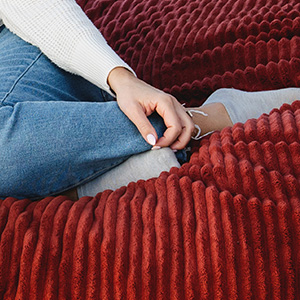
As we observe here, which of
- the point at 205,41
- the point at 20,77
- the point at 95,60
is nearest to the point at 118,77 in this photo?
the point at 95,60

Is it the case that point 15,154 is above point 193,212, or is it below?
above

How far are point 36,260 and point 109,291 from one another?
0.32ft

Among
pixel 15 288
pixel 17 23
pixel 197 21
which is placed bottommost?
pixel 197 21

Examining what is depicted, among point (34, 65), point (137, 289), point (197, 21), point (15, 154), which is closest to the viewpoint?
point (137, 289)

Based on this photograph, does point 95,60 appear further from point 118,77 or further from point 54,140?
point 54,140

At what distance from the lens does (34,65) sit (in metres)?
0.73

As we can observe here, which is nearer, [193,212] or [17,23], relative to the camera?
[193,212]

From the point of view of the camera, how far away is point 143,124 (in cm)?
62

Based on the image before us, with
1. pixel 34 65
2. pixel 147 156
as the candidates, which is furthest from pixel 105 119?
Answer: pixel 34 65

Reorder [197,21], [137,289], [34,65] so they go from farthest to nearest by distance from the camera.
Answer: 1. [197,21]
2. [34,65]
3. [137,289]

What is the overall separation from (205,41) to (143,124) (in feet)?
1.26

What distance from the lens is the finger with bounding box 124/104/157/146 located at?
2.04 feet

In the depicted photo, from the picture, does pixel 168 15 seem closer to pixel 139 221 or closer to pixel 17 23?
pixel 17 23

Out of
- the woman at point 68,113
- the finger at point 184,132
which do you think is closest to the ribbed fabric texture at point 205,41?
the woman at point 68,113
